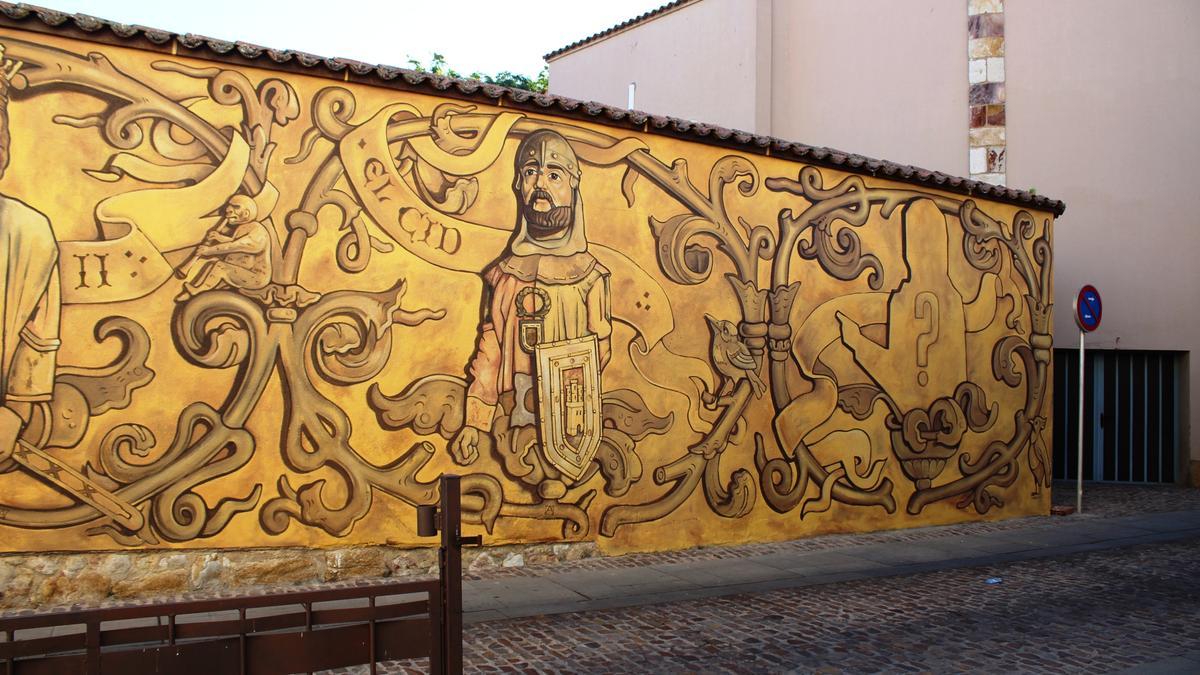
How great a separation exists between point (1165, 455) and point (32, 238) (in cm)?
1574

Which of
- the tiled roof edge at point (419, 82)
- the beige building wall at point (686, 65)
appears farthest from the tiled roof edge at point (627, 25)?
the tiled roof edge at point (419, 82)

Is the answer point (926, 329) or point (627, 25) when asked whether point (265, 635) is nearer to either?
point (926, 329)

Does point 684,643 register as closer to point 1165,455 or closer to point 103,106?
point 103,106

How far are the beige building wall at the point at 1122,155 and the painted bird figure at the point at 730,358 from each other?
26.4 ft

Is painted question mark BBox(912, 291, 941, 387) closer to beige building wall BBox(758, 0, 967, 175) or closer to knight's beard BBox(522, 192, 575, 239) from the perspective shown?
knight's beard BBox(522, 192, 575, 239)

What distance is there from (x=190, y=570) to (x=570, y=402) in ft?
11.1

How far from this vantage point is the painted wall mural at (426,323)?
7.23 m

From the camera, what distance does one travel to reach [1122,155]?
15.8 meters

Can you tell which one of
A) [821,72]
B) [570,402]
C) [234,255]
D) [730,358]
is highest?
[821,72]

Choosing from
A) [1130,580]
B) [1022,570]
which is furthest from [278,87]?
[1130,580]

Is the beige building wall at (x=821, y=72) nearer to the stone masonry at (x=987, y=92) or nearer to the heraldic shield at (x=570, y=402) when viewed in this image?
the stone masonry at (x=987, y=92)

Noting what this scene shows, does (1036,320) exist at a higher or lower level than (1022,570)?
higher

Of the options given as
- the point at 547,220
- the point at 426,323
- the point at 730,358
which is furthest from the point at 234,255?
the point at 730,358

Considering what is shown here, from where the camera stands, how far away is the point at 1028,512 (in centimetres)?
1292
